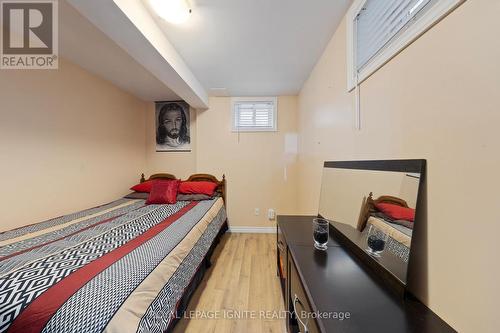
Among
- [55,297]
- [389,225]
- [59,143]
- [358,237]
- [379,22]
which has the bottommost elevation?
[55,297]

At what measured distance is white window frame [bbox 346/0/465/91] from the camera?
28.7 inches

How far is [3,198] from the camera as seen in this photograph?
1.71 m

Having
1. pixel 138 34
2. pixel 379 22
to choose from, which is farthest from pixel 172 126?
pixel 379 22

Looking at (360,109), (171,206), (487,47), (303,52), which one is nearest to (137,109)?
(171,206)

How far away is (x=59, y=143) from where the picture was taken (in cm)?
215

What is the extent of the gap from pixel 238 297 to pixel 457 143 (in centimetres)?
185

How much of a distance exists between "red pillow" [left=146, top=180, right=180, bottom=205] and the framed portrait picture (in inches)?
35.0

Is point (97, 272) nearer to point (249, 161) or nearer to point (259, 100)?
point (249, 161)

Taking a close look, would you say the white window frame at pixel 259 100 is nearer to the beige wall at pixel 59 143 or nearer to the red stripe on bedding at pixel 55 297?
the beige wall at pixel 59 143

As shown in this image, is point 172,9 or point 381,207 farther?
Answer: point 172,9

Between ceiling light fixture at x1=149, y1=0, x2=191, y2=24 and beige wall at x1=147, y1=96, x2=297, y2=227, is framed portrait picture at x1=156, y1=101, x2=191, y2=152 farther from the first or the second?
ceiling light fixture at x1=149, y1=0, x2=191, y2=24

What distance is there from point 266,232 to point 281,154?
1.34 m

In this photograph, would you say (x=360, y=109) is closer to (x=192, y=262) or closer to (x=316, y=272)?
(x=316, y=272)

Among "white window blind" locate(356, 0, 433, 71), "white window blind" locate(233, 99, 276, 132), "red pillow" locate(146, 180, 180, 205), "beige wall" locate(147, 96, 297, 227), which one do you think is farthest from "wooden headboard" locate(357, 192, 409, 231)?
"white window blind" locate(233, 99, 276, 132)
